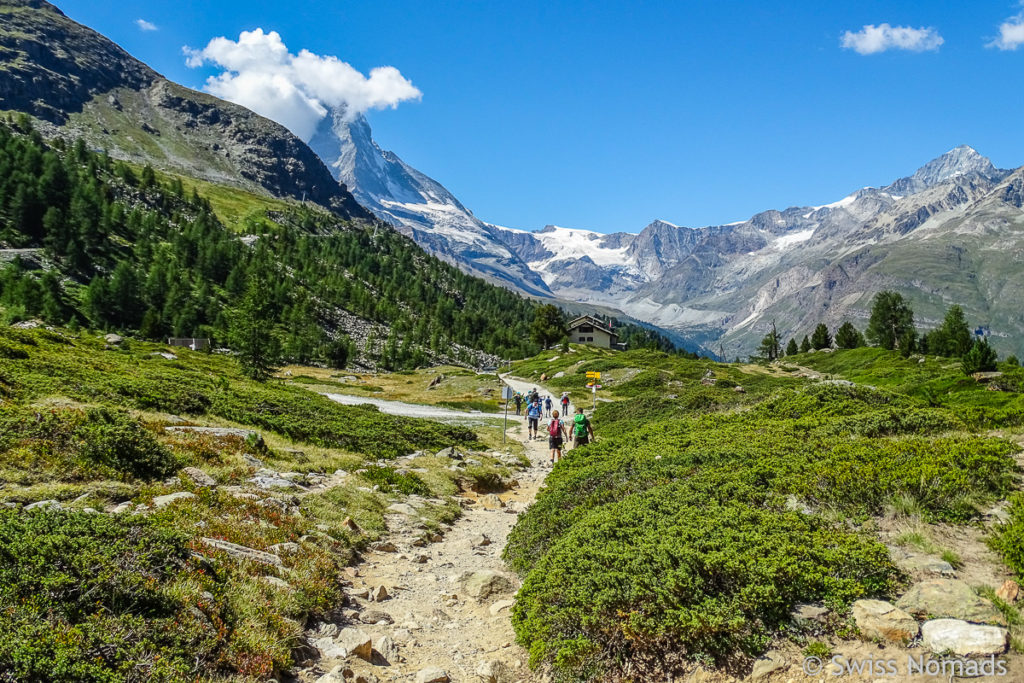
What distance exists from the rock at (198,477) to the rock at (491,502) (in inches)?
323

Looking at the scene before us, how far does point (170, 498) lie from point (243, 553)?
281 centimetres

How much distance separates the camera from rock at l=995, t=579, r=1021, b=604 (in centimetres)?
634

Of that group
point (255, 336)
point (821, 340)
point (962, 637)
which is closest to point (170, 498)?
point (962, 637)

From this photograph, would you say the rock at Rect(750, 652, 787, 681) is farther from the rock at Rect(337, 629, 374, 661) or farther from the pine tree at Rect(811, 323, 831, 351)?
the pine tree at Rect(811, 323, 831, 351)

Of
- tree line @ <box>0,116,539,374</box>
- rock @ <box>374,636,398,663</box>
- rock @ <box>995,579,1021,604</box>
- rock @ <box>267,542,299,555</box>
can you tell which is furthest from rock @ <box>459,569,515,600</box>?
tree line @ <box>0,116,539,374</box>

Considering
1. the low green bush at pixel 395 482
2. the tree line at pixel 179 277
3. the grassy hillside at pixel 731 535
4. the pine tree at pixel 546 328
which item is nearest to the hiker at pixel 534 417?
the low green bush at pixel 395 482

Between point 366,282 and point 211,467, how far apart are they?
162 metres

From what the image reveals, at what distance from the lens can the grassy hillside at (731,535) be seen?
22.3ft

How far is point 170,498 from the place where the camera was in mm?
10477

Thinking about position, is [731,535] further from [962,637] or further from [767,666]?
[962,637]

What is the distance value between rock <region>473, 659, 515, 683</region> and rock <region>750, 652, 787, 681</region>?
3175 mm

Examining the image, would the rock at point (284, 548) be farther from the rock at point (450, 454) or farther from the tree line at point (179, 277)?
the tree line at point (179, 277)

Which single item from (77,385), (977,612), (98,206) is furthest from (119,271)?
(977,612)

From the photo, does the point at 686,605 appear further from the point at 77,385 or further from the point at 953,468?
the point at 77,385
